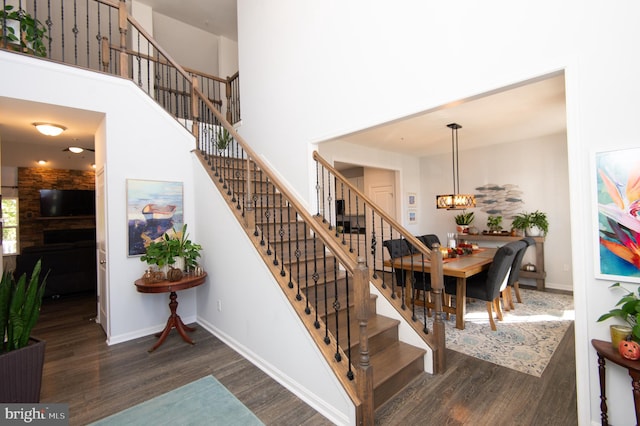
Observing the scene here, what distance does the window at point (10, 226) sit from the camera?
603 cm

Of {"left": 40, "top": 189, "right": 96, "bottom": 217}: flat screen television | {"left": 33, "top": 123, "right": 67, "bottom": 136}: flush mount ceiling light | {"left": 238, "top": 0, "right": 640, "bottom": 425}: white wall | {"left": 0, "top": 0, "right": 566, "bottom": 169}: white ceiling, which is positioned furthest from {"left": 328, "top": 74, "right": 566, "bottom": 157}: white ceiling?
{"left": 40, "top": 189, "right": 96, "bottom": 217}: flat screen television

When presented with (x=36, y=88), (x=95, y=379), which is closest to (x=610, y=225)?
(x=95, y=379)

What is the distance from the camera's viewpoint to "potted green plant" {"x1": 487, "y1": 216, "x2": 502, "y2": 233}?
5.83m

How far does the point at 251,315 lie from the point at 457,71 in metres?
2.90

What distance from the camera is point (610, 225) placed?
172 cm

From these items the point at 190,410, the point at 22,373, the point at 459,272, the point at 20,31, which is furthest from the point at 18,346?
the point at 459,272

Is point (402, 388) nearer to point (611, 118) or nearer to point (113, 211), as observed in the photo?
point (611, 118)

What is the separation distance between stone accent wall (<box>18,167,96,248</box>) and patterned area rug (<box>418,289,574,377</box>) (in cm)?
826

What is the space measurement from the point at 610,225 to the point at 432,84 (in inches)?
63.8

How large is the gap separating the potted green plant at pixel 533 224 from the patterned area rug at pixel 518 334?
1366mm

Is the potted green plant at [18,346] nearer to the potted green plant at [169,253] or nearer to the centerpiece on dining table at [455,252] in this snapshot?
the potted green plant at [169,253]

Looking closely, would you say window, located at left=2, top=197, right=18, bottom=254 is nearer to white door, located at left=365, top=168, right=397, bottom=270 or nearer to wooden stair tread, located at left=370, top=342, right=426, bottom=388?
white door, located at left=365, top=168, right=397, bottom=270

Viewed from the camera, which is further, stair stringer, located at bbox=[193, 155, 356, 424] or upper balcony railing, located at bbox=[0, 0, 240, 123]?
upper balcony railing, located at bbox=[0, 0, 240, 123]

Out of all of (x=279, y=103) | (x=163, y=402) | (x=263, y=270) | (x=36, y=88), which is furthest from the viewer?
(x=279, y=103)
